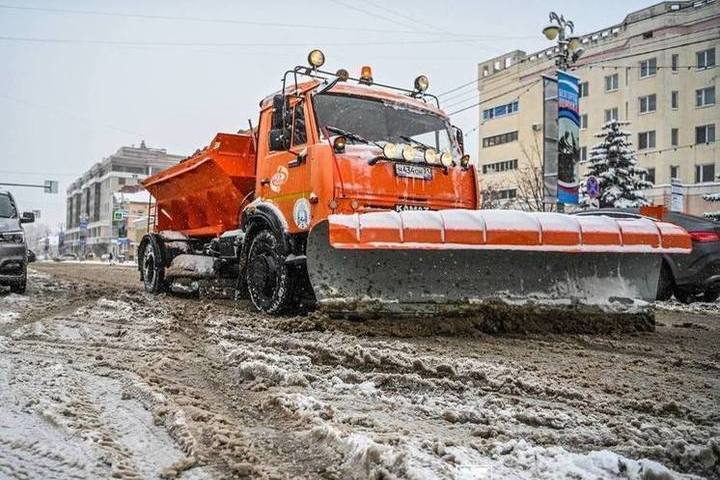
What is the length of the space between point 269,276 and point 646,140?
3590 cm

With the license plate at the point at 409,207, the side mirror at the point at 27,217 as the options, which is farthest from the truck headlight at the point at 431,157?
the side mirror at the point at 27,217

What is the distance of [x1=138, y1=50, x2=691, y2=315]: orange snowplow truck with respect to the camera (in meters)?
5.26


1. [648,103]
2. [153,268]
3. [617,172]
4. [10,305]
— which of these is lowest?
[10,305]

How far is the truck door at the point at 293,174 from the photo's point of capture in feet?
20.7

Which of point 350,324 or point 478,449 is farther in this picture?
point 350,324

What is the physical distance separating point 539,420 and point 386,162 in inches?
148

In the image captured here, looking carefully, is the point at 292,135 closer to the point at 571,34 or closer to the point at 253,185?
the point at 253,185

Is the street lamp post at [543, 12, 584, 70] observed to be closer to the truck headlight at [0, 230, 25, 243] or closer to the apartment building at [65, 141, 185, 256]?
the truck headlight at [0, 230, 25, 243]

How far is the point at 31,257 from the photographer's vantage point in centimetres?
1121

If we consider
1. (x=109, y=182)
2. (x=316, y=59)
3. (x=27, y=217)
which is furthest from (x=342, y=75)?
(x=109, y=182)

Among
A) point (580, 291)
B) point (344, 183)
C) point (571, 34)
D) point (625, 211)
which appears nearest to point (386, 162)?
point (344, 183)

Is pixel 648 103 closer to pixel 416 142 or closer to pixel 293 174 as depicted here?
pixel 416 142

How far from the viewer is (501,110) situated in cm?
4591

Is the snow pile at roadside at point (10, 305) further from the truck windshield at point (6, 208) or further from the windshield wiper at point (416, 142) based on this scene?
the windshield wiper at point (416, 142)
